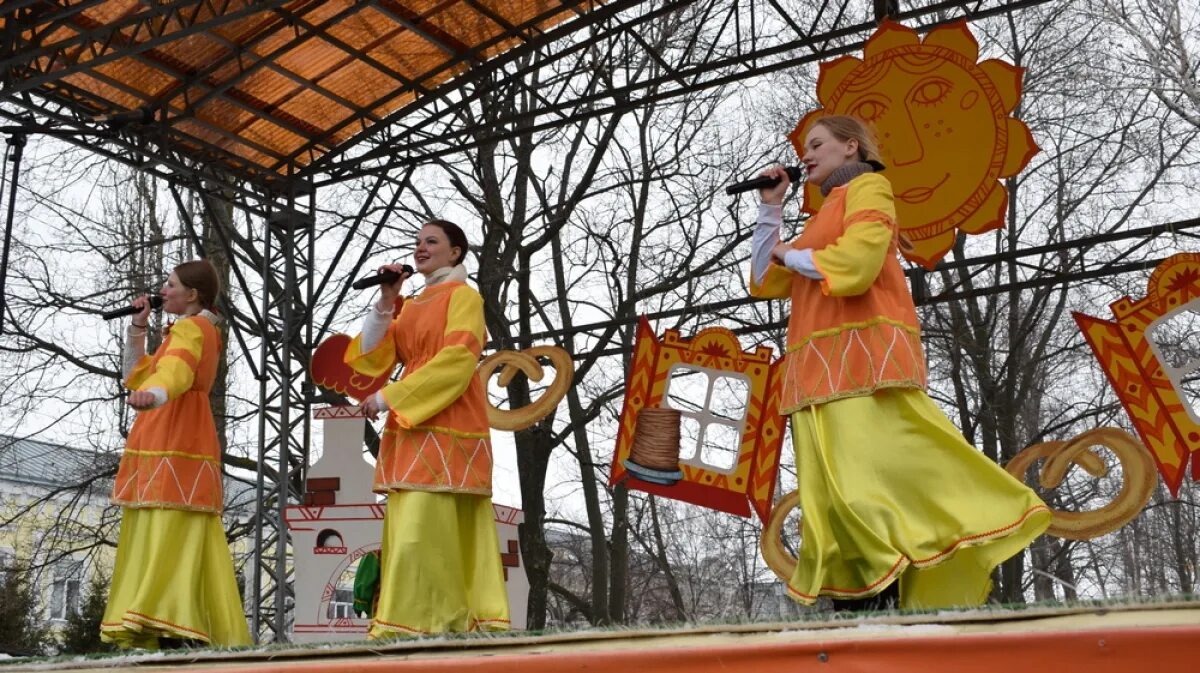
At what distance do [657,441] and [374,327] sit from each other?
373cm

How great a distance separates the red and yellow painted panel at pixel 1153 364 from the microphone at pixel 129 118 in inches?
228

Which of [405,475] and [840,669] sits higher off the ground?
[405,475]

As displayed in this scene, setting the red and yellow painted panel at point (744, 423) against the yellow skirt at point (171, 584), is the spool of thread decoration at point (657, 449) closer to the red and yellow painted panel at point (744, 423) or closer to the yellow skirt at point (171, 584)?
the red and yellow painted panel at point (744, 423)

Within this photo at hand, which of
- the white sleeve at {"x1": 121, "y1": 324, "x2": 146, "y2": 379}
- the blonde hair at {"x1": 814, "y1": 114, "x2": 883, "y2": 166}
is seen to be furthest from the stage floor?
the white sleeve at {"x1": 121, "y1": 324, "x2": 146, "y2": 379}

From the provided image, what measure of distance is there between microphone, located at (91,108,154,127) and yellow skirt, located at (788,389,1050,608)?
5.74 meters

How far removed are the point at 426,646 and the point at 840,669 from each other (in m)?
0.67

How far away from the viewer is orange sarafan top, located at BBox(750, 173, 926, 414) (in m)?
3.42

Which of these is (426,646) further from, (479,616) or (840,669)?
(479,616)

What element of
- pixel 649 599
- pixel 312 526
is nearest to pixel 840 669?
pixel 312 526

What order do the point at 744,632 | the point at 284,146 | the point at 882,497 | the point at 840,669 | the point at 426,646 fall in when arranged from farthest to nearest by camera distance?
the point at 284,146, the point at 882,497, the point at 426,646, the point at 744,632, the point at 840,669

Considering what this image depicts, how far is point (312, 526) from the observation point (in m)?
7.96

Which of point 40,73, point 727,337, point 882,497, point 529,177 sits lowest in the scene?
point 882,497

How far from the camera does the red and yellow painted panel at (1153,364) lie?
6.97m

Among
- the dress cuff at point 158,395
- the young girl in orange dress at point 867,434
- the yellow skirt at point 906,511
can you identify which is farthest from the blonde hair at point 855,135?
the dress cuff at point 158,395
